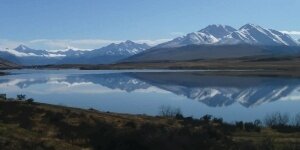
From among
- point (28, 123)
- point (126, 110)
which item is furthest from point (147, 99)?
point (28, 123)

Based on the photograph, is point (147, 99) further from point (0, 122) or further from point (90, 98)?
point (0, 122)

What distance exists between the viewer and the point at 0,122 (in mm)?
25531

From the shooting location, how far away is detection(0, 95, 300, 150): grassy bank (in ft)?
62.3

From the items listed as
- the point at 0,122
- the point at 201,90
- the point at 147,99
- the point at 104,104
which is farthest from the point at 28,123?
the point at 201,90

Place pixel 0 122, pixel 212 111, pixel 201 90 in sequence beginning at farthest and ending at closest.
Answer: pixel 201 90 → pixel 212 111 → pixel 0 122

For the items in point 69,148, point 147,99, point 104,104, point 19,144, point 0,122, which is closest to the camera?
point 19,144

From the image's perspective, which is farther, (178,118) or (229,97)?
(229,97)

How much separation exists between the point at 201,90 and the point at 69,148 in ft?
188

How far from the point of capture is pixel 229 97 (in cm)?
6481

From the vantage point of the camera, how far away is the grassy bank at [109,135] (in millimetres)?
18984

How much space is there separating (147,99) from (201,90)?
1680 centimetres

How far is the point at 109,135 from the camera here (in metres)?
20.9

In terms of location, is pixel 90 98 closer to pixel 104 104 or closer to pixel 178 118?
pixel 104 104

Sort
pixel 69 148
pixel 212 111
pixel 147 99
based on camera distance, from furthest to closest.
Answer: pixel 147 99
pixel 212 111
pixel 69 148
